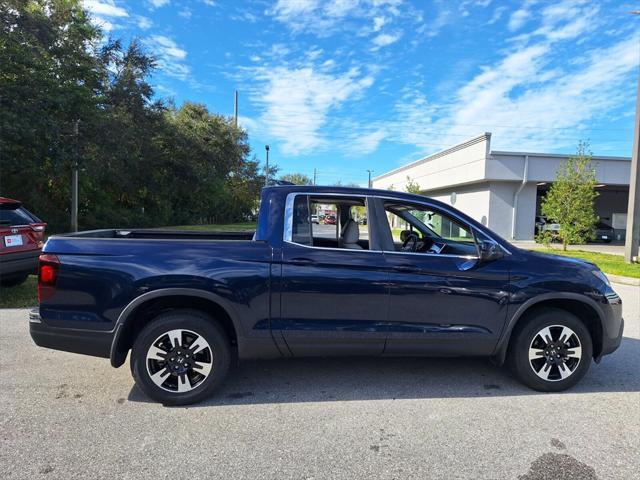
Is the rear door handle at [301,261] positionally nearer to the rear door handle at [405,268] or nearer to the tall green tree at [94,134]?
the rear door handle at [405,268]

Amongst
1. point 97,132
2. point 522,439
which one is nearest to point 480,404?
point 522,439

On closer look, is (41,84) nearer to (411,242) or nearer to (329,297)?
(411,242)

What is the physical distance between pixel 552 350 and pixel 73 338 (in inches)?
164

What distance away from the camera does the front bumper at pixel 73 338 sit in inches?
134

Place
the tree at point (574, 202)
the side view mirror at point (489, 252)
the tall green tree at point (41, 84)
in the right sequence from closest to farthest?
the side view mirror at point (489, 252) → the tall green tree at point (41, 84) → the tree at point (574, 202)

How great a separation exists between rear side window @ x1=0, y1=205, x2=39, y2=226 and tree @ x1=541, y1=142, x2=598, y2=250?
719 inches

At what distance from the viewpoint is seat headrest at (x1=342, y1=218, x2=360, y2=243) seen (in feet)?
13.8

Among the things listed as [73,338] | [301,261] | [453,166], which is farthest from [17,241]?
[453,166]

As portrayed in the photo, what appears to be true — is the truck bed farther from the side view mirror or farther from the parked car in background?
the side view mirror

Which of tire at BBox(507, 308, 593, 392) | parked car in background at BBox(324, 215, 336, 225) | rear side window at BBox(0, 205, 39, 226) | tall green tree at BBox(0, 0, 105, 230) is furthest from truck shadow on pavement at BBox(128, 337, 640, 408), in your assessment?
tall green tree at BBox(0, 0, 105, 230)

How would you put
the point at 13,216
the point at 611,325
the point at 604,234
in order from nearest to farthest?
1. the point at 611,325
2. the point at 13,216
3. the point at 604,234

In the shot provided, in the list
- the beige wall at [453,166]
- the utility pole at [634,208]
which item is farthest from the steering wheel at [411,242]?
the beige wall at [453,166]

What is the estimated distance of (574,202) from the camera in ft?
56.4

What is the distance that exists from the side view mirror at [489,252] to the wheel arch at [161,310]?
219 centimetres
